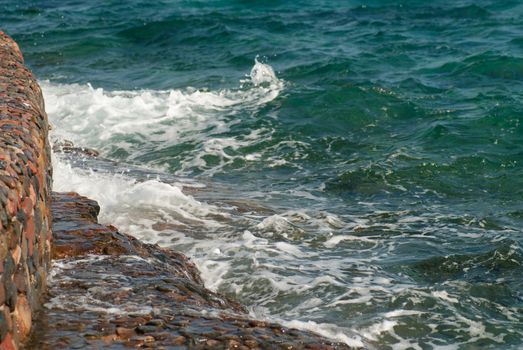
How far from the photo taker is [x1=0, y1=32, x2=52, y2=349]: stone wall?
179 inches

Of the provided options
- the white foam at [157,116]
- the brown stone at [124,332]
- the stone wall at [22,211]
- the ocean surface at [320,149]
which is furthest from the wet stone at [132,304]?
the white foam at [157,116]

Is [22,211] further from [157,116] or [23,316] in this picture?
[157,116]

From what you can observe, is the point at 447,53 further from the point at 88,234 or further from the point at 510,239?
the point at 88,234

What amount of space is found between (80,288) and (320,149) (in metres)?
6.85

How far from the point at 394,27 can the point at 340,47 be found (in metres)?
2.24

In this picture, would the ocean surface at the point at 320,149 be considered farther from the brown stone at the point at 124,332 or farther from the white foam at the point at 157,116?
the brown stone at the point at 124,332

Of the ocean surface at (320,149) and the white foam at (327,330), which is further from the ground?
the white foam at (327,330)

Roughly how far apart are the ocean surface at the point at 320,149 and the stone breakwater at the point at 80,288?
102 centimetres

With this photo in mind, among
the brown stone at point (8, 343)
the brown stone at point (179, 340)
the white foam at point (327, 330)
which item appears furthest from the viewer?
the white foam at point (327, 330)

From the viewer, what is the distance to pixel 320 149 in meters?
12.4

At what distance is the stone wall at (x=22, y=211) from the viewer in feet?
14.9

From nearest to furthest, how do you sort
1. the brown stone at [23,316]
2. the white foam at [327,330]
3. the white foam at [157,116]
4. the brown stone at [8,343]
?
the brown stone at [8,343] → the brown stone at [23,316] → the white foam at [327,330] → the white foam at [157,116]

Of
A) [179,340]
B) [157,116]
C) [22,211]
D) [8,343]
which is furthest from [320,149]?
[8,343]

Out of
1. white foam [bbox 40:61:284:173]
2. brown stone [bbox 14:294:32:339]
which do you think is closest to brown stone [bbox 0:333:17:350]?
brown stone [bbox 14:294:32:339]
